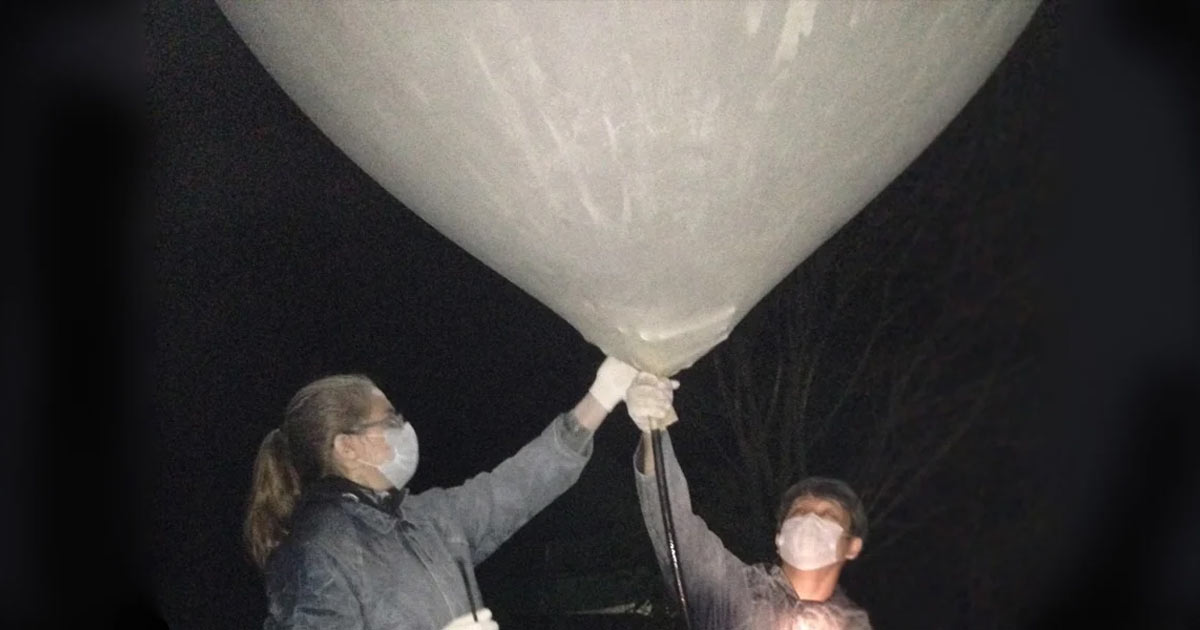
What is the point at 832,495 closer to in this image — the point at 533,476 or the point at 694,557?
the point at 694,557

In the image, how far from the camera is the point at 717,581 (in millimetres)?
924

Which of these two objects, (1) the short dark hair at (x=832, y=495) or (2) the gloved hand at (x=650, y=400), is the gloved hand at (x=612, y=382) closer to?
(2) the gloved hand at (x=650, y=400)

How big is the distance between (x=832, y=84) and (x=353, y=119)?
13.4 inches

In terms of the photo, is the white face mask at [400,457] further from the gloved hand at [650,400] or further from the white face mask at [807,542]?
the white face mask at [807,542]

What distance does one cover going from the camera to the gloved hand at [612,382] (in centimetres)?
93

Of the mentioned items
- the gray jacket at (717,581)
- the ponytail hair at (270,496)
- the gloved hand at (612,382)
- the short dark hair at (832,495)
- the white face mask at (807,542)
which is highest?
the gloved hand at (612,382)

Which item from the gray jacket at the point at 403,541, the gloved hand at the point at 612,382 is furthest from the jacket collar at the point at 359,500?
the gloved hand at the point at 612,382

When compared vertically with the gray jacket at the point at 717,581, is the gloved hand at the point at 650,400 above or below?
above

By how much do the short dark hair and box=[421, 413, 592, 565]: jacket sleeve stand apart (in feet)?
0.57

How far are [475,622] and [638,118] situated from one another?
438 mm

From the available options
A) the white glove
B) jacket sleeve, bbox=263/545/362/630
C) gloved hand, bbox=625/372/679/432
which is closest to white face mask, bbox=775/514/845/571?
Result: gloved hand, bbox=625/372/679/432

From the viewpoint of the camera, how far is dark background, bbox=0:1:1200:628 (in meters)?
0.94

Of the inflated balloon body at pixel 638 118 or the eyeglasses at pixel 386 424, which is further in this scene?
the eyeglasses at pixel 386 424

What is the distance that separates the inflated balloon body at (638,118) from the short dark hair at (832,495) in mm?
179
